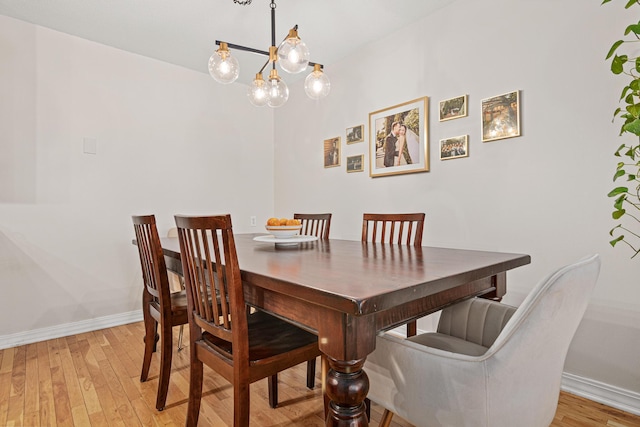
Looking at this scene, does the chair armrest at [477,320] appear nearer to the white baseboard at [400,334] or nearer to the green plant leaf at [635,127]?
the green plant leaf at [635,127]

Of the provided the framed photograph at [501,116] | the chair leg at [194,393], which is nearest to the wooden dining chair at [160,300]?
the chair leg at [194,393]

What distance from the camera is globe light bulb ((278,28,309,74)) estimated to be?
1713mm

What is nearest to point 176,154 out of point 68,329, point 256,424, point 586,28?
point 68,329

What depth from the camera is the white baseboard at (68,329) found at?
2525mm

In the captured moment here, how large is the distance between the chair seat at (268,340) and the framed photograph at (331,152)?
6.81ft

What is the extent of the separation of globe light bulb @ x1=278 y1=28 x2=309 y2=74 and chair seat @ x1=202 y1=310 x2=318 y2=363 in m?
1.29

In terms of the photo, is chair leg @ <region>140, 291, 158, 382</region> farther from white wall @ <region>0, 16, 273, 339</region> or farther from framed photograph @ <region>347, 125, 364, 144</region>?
framed photograph @ <region>347, 125, 364, 144</region>

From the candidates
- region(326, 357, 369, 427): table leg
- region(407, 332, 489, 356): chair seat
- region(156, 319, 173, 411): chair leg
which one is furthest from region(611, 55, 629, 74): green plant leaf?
region(156, 319, 173, 411): chair leg

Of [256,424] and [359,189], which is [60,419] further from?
A: [359,189]

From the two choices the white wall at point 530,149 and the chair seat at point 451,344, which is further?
the white wall at point 530,149

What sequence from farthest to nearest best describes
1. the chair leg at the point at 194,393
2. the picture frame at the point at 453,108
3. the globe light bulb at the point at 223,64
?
the picture frame at the point at 453,108, the globe light bulb at the point at 223,64, the chair leg at the point at 194,393

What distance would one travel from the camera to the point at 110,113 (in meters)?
2.98

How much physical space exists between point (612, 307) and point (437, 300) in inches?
49.7

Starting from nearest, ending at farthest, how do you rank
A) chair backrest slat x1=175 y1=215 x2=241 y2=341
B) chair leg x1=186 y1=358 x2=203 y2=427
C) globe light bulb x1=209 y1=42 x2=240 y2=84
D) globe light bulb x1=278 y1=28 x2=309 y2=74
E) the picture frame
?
chair backrest slat x1=175 y1=215 x2=241 y2=341 → chair leg x1=186 y1=358 x2=203 y2=427 → globe light bulb x1=278 y1=28 x2=309 y2=74 → globe light bulb x1=209 y1=42 x2=240 y2=84 → the picture frame
